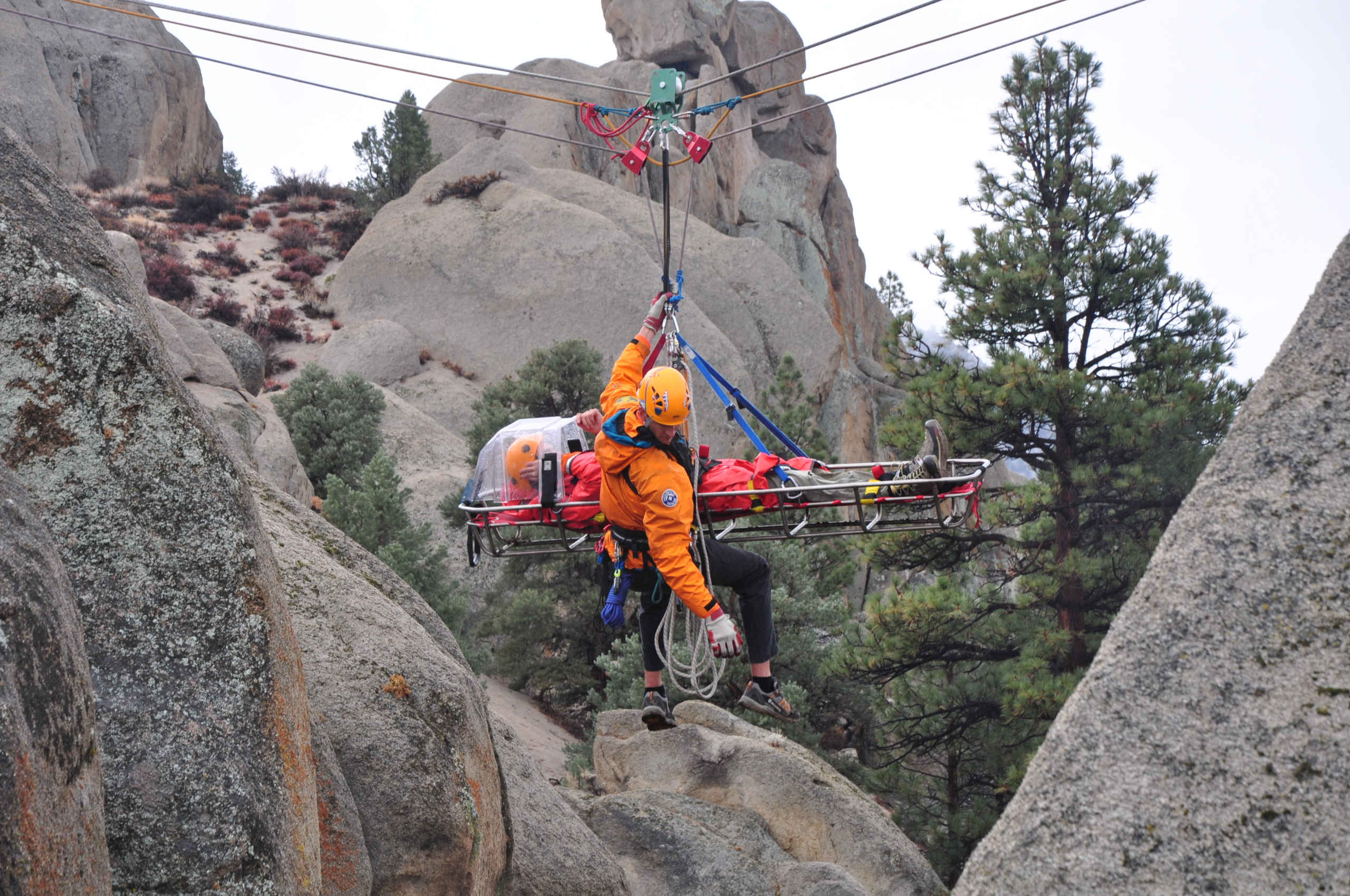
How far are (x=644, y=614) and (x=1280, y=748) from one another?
19.7 feet

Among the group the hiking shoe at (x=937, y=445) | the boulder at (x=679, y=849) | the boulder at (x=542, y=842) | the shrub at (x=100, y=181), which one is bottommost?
the boulder at (x=679, y=849)

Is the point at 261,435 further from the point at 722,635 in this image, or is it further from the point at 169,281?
the point at 169,281

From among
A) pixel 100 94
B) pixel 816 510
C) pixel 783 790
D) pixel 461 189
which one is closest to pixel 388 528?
pixel 783 790

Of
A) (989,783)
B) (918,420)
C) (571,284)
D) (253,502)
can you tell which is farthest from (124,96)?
(253,502)

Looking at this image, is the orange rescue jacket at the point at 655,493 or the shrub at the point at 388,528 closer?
the orange rescue jacket at the point at 655,493

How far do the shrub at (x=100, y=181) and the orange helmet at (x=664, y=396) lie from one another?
36.5 m

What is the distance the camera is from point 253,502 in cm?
374

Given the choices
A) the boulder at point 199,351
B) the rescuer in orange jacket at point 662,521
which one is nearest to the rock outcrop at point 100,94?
the boulder at point 199,351

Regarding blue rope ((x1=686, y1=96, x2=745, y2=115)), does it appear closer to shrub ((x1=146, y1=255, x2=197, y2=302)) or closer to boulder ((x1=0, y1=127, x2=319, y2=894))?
boulder ((x1=0, y1=127, x2=319, y2=894))

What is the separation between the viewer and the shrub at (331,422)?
20.5 meters

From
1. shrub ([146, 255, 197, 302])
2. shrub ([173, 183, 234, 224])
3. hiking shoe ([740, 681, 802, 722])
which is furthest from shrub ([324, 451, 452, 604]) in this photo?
shrub ([173, 183, 234, 224])

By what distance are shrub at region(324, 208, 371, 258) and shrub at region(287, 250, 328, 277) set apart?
181 cm

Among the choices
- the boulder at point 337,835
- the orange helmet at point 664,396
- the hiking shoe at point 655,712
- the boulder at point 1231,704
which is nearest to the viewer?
the boulder at point 1231,704

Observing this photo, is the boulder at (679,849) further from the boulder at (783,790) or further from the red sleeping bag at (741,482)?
the red sleeping bag at (741,482)
